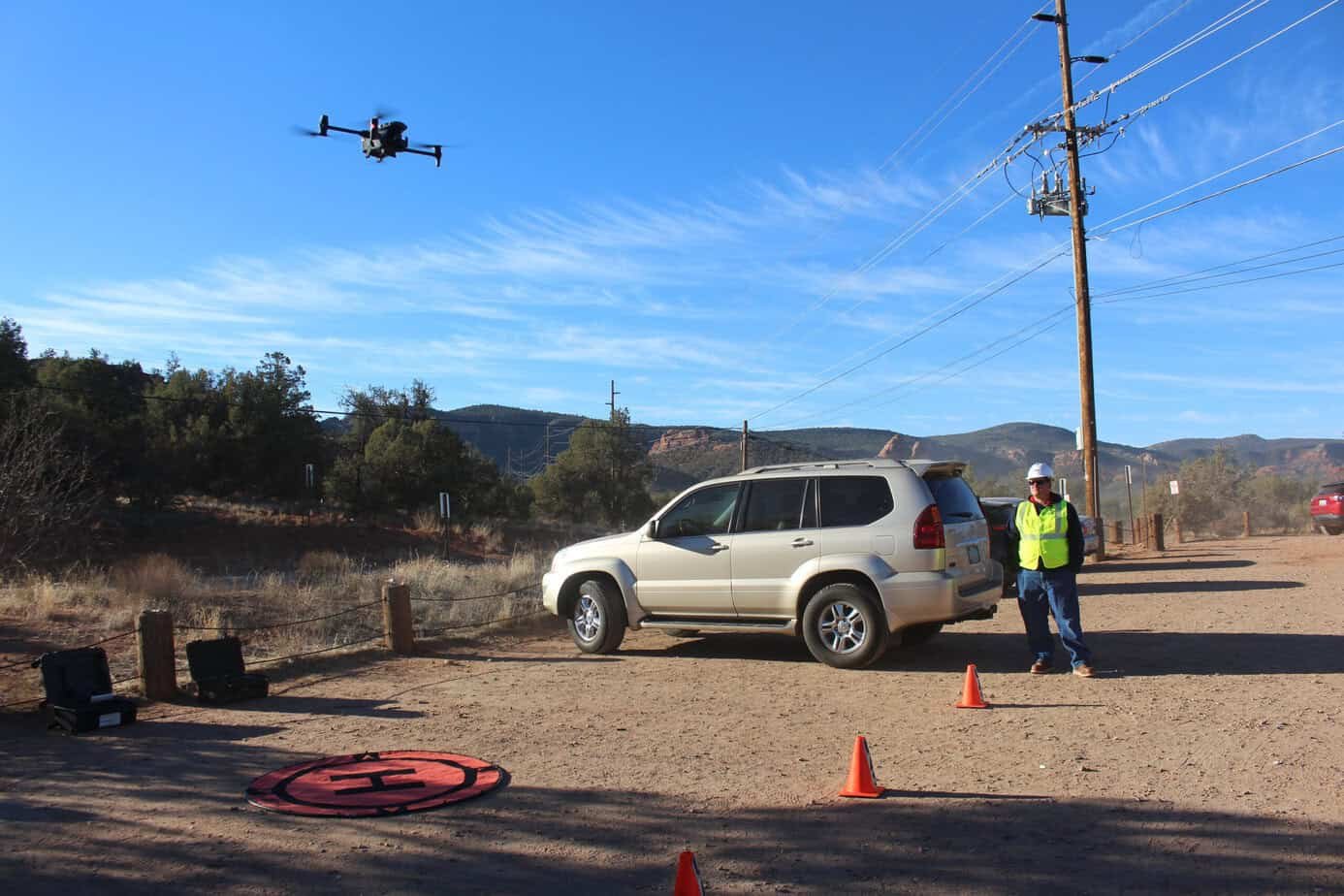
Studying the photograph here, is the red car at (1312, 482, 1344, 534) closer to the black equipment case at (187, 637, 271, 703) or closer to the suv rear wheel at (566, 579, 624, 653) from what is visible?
the suv rear wheel at (566, 579, 624, 653)

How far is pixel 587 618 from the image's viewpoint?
11594 mm

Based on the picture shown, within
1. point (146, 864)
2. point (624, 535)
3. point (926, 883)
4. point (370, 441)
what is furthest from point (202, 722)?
point (370, 441)

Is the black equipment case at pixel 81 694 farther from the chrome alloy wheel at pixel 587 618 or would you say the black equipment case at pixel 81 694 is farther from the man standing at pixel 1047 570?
the man standing at pixel 1047 570

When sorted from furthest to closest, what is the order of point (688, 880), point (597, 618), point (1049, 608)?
point (597, 618) < point (1049, 608) < point (688, 880)

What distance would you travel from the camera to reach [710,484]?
11039 mm

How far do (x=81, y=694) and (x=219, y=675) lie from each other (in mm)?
1196

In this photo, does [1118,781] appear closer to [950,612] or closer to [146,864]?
[950,612]

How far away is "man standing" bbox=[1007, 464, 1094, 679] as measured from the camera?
916cm

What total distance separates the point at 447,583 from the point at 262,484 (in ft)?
107

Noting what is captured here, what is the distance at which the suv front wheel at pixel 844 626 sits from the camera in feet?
31.5

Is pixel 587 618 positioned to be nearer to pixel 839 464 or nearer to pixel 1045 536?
pixel 839 464

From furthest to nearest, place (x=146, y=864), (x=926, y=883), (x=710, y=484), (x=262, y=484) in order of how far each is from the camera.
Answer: (x=262, y=484)
(x=710, y=484)
(x=146, y=864)
(x=926, y=883)

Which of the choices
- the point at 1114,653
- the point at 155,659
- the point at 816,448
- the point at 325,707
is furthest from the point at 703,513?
the point at 816,448

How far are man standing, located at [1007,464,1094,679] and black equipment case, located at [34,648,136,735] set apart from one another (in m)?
7.54
